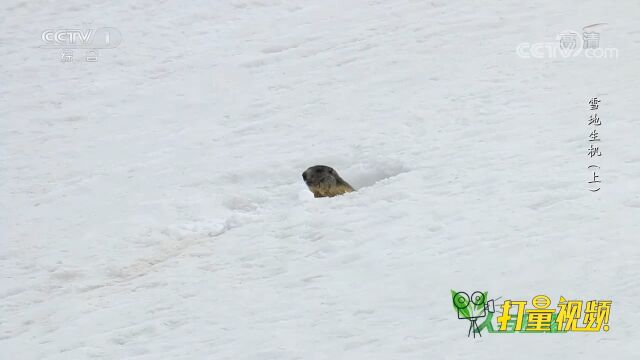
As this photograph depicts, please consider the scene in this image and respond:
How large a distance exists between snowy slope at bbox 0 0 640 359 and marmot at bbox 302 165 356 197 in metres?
0.18

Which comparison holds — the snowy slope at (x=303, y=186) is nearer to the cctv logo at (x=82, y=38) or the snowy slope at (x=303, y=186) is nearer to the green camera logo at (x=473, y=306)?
the green camera logo at (x=473, y=306)

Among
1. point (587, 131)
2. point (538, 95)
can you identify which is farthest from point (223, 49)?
point (587, 131)

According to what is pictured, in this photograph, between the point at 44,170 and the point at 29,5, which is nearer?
Answer: the point at 44,170

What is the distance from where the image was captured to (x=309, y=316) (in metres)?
9.41

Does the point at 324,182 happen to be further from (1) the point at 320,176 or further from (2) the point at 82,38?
(2) the point at 82,38

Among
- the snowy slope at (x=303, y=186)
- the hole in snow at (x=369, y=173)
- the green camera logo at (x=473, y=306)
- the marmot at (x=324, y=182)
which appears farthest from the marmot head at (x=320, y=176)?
the green camera logo at (x=473, y=306)

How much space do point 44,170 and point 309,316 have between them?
7.30 metres

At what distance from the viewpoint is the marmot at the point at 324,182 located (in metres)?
12.6

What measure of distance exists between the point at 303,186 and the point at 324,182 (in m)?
0.61

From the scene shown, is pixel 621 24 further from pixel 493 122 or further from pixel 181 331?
pixel 181 331

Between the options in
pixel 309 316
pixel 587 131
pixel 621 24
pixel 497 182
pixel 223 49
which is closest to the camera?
pixel 309 316

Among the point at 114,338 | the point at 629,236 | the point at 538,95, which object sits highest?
the point at 538,95

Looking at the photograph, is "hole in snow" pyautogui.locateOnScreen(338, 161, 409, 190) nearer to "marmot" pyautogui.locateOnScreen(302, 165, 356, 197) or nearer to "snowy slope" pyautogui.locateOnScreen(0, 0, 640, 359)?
"snowy slope" pyautogui.locateOnScreen(0, 0, 640, 359)

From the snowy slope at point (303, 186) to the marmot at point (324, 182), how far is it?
0.58ft
